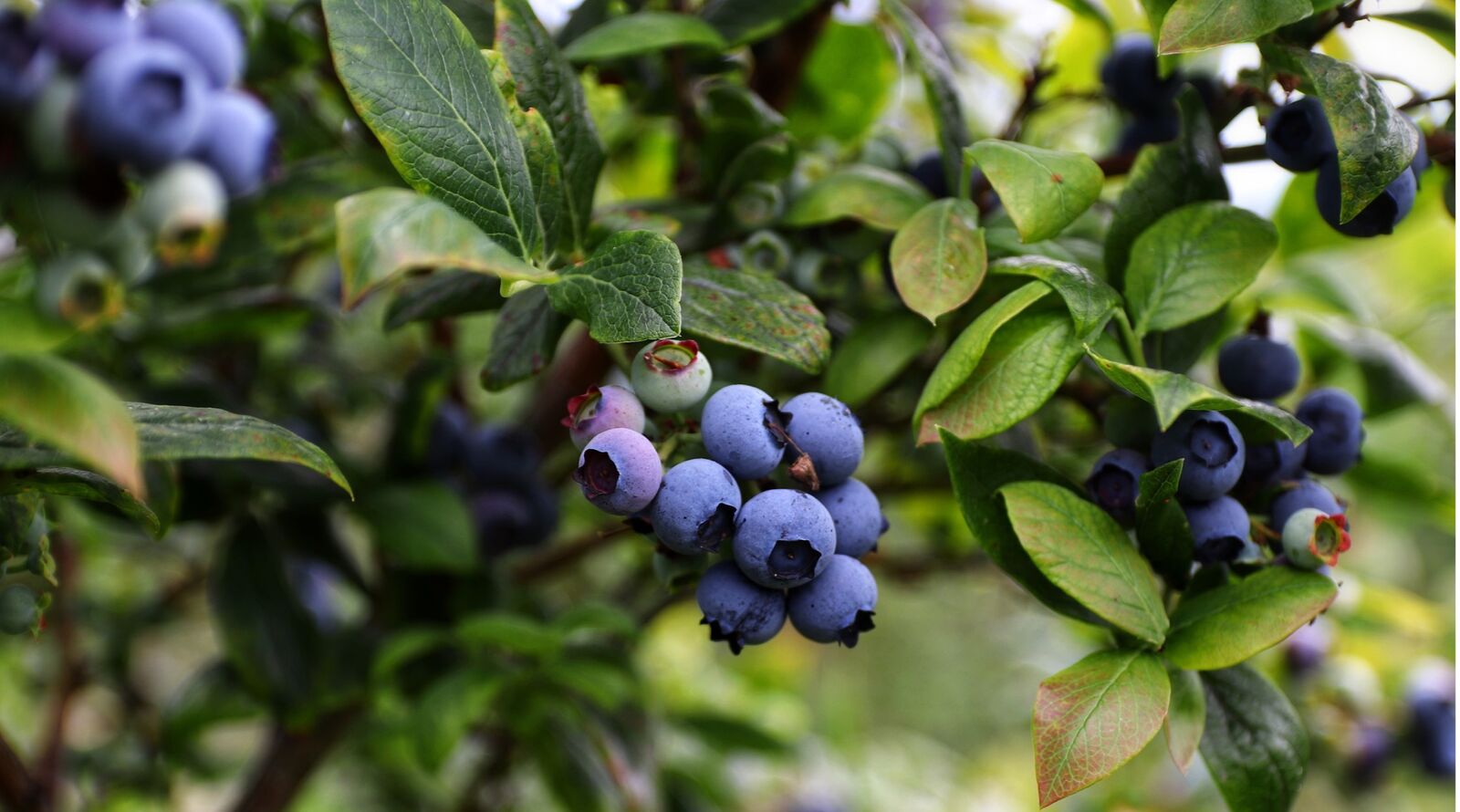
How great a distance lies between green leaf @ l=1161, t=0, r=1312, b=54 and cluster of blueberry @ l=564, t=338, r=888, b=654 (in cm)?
26

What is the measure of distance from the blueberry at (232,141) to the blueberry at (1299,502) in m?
0.56

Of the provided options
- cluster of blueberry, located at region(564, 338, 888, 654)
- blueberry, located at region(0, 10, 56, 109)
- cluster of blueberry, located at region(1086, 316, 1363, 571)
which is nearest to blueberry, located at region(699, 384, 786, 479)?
cluster of blueberry, located at region(564, 338, 888, 654)

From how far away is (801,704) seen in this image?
1.76 meters

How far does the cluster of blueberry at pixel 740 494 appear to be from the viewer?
1.70 ft

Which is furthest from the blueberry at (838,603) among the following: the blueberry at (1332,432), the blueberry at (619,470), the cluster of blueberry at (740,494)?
the blueberry at (1332,432)

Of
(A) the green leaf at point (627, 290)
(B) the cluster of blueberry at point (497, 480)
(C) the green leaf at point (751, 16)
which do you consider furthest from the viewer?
(B) the cluster of blueberry at point (497, 480)

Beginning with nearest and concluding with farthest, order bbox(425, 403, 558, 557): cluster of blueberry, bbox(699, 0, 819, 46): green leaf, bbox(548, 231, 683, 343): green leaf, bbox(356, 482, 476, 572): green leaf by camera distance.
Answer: bbox(548, 231, 683, 343): green leaf < bbox(699, 0, 819, 46): green leaf < bbox(356, 482, 476, 572): green leaf < bbox(425, 403, 558, 557): cluster of blueberry

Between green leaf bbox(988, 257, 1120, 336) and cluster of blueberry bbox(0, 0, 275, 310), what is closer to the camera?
cluster of blueberry bbox(0, 0, 275, 310)

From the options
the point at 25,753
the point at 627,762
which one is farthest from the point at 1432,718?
the point at 25,753

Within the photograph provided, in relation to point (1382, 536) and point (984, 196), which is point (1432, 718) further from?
point (984, 196)

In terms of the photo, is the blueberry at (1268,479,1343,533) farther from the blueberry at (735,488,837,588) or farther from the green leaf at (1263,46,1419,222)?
the blueberry at (735,488,837,588)

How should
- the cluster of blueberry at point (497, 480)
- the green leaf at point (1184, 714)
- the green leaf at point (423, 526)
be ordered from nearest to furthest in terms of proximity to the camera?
the green leaf at point (1184, 714) → the green leaf at point (423, 526) → the cluster of blueberry at point (497, 480)

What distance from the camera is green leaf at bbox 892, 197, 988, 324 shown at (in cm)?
59

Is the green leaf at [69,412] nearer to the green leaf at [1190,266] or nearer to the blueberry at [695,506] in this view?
the blueberry at [695,506]
